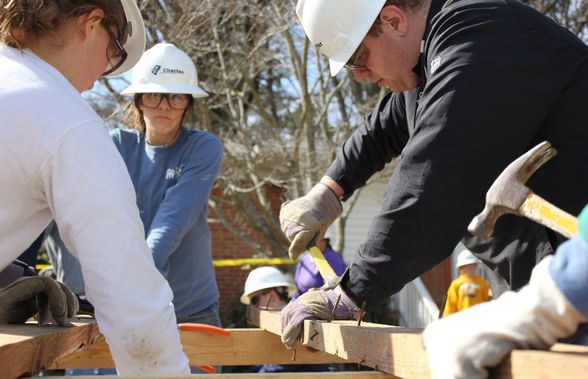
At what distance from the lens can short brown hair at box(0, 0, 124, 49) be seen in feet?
8.41

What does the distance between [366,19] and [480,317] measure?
1804 millimetres

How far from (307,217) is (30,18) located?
5.03ft

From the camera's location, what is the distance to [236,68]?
32.8 ft

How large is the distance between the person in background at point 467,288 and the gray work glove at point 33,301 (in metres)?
6.66

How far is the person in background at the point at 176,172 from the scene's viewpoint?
14.9 feet

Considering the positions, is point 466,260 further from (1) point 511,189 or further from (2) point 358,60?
(1) point 511,189

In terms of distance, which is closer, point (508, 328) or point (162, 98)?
point (508, 328)

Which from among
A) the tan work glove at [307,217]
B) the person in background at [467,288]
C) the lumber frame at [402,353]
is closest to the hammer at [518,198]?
the lumber frame at [402,353]

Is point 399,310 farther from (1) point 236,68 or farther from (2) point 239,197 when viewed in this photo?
(1) point 236,68

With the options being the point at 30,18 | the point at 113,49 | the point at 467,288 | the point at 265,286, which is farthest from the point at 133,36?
the point at 467,288

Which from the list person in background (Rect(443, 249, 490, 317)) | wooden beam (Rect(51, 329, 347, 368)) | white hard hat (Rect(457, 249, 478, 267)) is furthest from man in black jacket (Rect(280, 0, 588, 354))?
white hard hat (Rect(457, 249, 478, 267))

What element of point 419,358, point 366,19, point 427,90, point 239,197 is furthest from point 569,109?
point 239,197

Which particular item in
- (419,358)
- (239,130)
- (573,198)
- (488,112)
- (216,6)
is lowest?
(239,130)

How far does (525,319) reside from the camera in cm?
146
